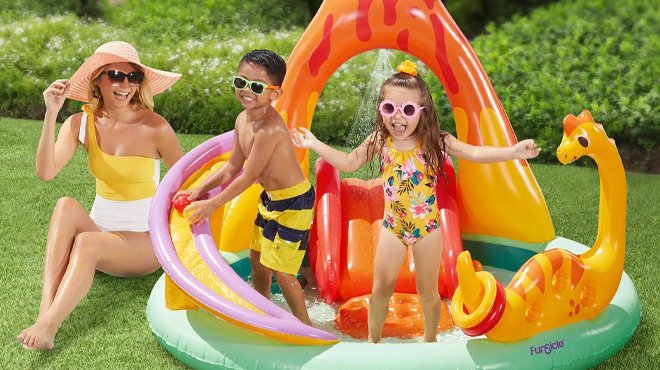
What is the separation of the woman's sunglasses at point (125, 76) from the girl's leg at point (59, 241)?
62cm

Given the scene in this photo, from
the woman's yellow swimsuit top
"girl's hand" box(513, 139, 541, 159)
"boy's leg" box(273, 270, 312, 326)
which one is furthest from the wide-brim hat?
"girl's hand" box(513, 139, 541, 159)

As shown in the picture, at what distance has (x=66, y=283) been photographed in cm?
366

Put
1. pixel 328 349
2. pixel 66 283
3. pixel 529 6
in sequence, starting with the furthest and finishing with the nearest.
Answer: pixel 529 6 → pixel 66 283 → pixel 328 349

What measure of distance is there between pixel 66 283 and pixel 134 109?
98 cm

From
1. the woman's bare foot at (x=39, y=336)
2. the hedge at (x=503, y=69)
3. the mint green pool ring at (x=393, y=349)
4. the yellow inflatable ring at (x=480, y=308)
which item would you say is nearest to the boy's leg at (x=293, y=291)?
the mint green pool ring at (x=393, y=349)

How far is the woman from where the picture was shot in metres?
3.83

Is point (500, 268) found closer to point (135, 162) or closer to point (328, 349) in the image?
point (328, 349)

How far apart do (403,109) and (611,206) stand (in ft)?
3.33

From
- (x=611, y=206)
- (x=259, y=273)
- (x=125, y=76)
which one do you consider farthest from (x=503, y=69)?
(x=259, y=273)

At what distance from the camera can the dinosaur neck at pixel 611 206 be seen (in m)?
3.39

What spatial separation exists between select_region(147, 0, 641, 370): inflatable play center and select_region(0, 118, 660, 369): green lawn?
0.66 feet

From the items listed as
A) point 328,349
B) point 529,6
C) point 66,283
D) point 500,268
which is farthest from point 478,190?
point 529,6

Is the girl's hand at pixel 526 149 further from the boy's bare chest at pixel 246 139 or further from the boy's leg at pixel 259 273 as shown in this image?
the boy's leg at pixel 259 273

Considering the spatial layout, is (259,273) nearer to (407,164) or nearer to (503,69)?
(407,164)
